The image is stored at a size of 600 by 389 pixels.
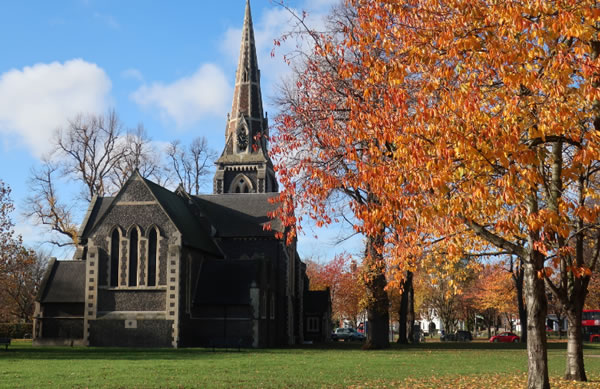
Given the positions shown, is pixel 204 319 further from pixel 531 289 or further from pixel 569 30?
pixel 569 30

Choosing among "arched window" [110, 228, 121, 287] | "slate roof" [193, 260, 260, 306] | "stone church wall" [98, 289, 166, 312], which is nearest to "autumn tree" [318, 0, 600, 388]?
"stone church wall" [98, 289, 166, 312]

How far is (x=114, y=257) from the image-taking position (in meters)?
41.4

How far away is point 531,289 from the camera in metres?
14.5

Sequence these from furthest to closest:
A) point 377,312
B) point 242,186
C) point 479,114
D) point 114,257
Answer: point 242,186
point 114,257
point 377,312
point 479,114

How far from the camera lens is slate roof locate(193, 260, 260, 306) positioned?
138 ft

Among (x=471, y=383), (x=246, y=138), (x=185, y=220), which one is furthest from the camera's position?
(x=246, y=138)

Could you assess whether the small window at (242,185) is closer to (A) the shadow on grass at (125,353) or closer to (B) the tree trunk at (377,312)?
(B) the tree trunk at (377,312)

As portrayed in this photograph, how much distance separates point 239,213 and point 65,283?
44.7ft

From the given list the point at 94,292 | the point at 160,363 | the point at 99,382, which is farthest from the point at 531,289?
the point at 94,292

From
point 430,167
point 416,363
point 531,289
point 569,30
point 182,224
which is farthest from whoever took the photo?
point 182,224

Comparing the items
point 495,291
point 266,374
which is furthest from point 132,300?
point 495,291

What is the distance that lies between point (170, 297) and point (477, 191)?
104ft

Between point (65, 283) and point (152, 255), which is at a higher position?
point (152, 255)

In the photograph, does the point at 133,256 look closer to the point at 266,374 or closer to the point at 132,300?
the point at 132,300
